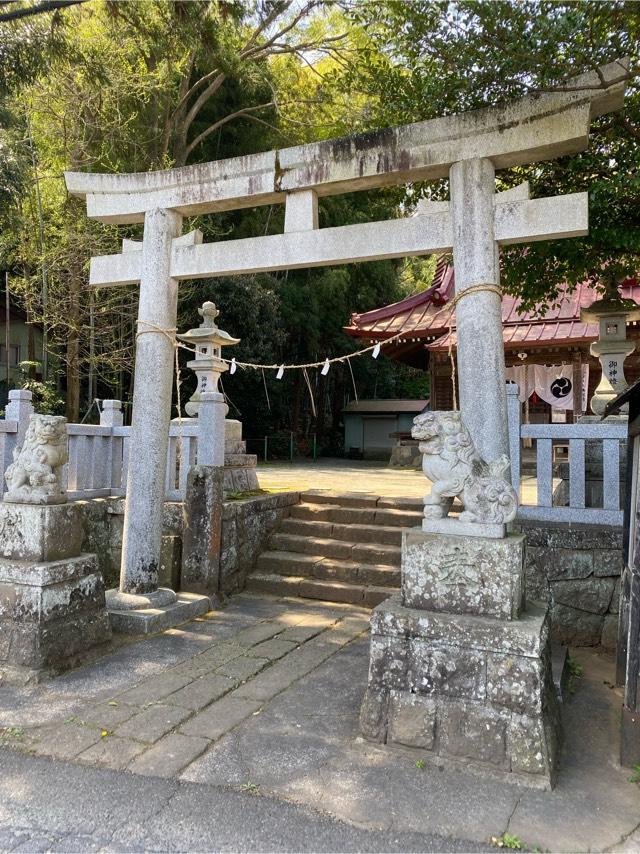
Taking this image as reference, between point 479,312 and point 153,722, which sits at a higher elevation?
point 479,312

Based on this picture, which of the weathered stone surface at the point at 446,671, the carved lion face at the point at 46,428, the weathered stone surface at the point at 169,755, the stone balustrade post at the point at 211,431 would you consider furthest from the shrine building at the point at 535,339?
the weathered stone surface at the point at 169,755

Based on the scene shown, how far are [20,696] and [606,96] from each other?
533 cm

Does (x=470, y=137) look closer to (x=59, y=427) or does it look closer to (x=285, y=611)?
(x=59, y=427)

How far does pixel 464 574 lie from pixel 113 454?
447 cm

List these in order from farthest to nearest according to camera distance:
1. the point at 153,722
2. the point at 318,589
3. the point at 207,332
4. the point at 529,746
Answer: the point at 207,332
the point at 318,589
the point at 153,722
the point at 529,746

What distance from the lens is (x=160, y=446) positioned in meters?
5.03

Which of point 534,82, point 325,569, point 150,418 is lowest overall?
point 325,569

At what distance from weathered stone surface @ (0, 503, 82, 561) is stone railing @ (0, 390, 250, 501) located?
1.74 metres

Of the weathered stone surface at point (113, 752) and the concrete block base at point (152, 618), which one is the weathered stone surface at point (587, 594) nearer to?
the concrete block base at point (152, 618)

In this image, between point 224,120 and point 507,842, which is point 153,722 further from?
point 224,120

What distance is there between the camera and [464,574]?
10.1 feet

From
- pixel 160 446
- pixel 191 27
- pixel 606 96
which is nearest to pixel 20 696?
pixel 160 446

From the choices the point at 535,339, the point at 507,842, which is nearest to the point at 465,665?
the point at 507,842

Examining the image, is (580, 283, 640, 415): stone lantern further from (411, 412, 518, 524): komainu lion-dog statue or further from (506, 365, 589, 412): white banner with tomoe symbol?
(506, 365, 589, 412): white banner with tomoe symbol
